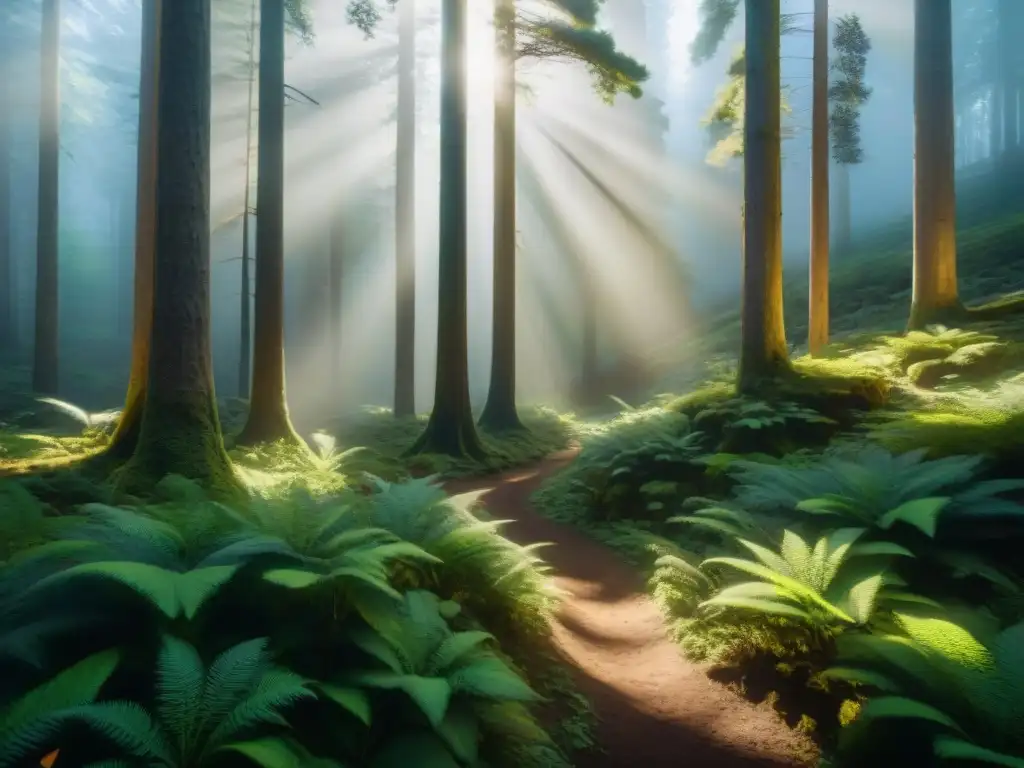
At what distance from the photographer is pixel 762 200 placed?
9.30 metres

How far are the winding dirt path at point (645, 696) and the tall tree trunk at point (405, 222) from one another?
13.3m

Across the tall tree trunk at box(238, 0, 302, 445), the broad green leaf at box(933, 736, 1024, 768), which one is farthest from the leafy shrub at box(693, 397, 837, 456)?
the tall tree trunk at box(238, 0, 302, 445)

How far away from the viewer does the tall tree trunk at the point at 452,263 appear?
11945 mm

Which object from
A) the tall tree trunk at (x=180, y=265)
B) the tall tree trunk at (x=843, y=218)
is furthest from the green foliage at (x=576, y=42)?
the tall tree trunk at (x=843, y=218)

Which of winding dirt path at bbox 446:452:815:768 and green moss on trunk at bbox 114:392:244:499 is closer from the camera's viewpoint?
winding dirt path at bbox 446:452:815:768

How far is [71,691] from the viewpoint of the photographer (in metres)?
2.22

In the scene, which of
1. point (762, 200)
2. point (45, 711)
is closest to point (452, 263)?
point (762, 200)

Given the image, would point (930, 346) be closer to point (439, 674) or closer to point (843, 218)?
point (439, 674)

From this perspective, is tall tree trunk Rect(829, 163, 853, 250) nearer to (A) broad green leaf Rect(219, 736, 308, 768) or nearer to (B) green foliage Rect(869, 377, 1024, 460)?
(B) green foliage Rect(869, 377, 1024, 460)

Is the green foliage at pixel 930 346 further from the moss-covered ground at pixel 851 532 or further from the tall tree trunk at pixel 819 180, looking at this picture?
the tall tree trunk at pixel 819 180

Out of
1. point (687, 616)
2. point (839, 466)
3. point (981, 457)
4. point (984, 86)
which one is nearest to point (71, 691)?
point (687, 616)

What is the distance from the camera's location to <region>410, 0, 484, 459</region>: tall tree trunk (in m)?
11.9

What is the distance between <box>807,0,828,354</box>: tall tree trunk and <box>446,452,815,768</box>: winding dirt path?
10056 mm

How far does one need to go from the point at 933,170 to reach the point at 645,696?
13.2 m
